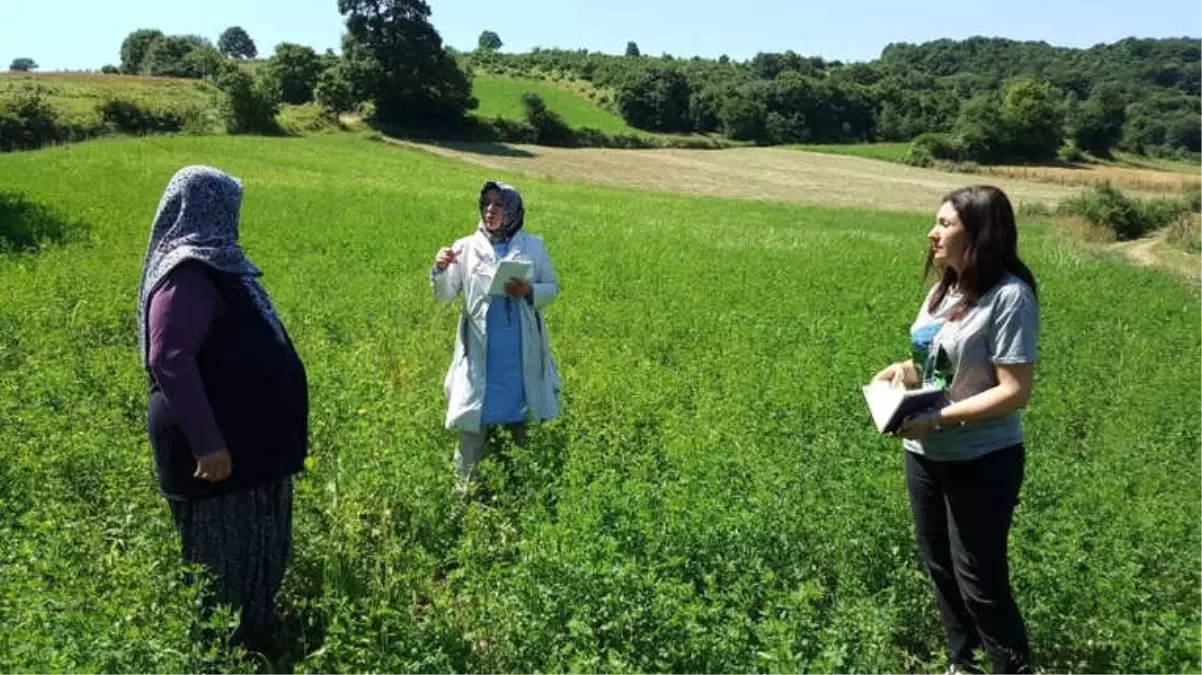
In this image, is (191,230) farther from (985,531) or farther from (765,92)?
(765,92)

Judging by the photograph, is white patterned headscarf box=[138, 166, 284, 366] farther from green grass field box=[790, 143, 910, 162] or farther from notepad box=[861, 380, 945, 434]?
green grass field box=[790, 143, 910, 162]

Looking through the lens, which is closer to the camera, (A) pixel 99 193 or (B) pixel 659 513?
(B) pixel 659 513

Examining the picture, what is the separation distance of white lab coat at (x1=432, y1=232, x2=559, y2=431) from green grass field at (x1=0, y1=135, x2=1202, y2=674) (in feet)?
0.96

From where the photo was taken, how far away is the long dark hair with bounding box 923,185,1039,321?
340cm

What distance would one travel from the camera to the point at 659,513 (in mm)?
4309

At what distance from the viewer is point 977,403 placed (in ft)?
11.1

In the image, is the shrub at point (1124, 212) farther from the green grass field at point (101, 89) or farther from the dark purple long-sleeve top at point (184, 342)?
the green grass field at point (101, 89)

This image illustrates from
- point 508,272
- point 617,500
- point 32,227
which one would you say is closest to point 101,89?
point 32,227

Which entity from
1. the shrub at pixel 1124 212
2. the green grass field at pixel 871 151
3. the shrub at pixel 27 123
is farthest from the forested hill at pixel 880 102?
the shrub at pixel 27 123

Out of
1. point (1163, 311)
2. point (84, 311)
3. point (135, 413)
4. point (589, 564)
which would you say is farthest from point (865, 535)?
point (1163, 311)

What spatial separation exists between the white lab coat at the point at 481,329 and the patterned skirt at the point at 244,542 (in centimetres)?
156

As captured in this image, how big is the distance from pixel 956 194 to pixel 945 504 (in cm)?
130

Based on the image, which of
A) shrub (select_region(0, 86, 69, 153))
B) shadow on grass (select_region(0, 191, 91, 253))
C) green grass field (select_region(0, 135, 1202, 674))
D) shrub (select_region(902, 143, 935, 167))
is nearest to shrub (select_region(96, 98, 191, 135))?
shrub (select_region(0, 86, 69, 153))

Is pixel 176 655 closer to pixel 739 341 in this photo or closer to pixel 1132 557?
pixel 1132 557
